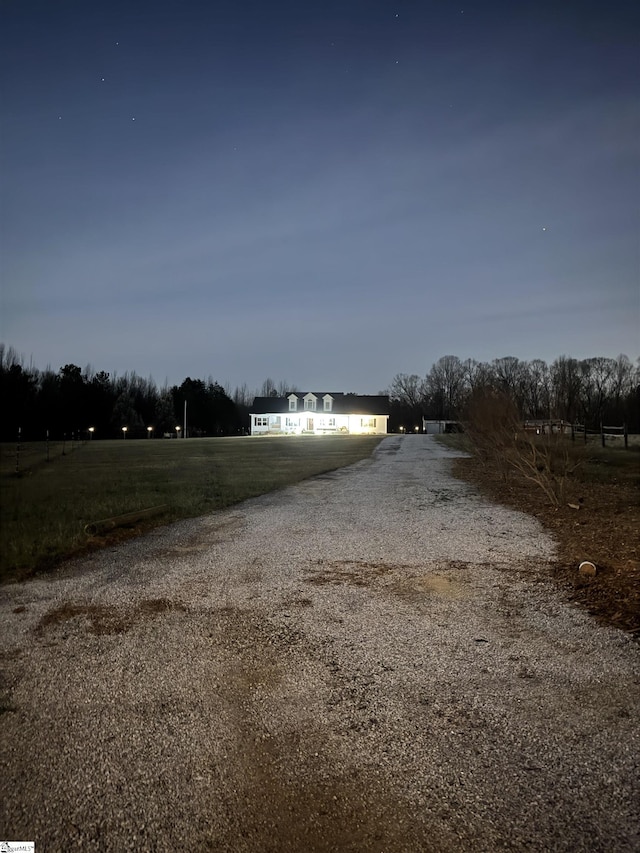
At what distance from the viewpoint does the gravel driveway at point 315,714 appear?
2053mm

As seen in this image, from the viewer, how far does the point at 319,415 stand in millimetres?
55312

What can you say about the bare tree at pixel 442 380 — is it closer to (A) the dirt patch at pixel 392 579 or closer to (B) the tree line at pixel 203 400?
(B) the tree line at pixel 203 400

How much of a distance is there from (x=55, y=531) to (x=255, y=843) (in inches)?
264

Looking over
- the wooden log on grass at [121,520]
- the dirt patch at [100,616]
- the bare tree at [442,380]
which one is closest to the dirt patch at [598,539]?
the dirt patch at [100,616]

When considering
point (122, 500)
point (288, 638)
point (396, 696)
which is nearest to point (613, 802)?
point (396, 696)

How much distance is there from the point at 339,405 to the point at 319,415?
347 cm

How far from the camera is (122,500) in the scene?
33.4ft

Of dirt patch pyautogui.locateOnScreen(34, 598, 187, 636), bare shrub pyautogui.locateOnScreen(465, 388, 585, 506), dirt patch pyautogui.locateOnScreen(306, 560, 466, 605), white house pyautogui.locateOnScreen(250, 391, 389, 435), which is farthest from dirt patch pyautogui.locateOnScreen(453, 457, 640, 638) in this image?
white house pyautogui.locateOnScreen(250, 391, 389, 435)

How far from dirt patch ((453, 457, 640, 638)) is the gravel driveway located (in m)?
0.33

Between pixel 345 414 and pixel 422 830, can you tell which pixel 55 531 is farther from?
pixel 345 414

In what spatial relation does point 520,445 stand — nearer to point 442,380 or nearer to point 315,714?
point 315,714

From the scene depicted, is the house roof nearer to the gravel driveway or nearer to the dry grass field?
the dry grass field

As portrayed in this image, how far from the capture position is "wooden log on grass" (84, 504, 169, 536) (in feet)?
23.9

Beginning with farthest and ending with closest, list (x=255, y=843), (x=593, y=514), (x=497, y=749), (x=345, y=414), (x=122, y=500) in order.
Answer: (x=345, y=414)
(x=122, y=500)
(x=593, y=514)
(x=497, y=749)
(x=255, y=843)
